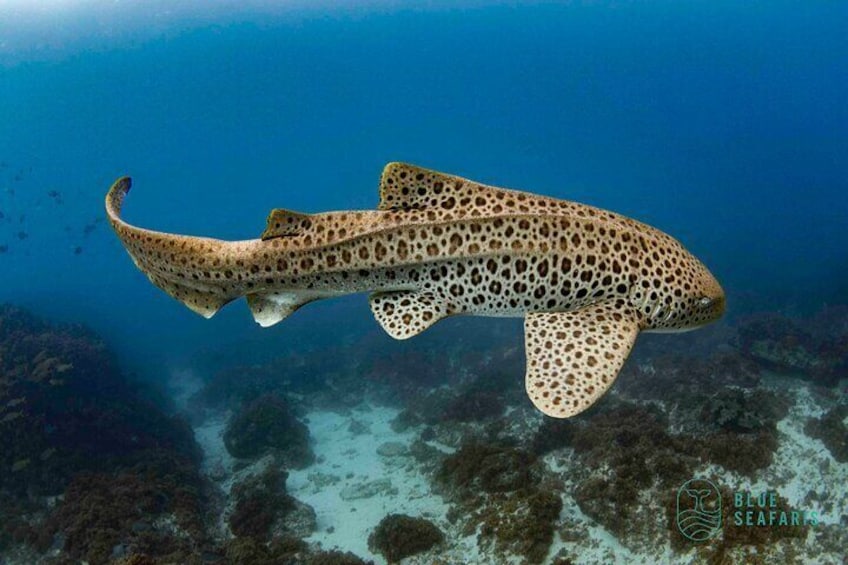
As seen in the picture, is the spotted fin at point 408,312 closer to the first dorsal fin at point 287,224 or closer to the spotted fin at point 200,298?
the first dorsal fin at point 287,224

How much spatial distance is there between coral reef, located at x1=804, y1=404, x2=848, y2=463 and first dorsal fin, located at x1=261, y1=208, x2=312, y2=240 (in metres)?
11.6

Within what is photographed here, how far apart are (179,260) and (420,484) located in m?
10.4

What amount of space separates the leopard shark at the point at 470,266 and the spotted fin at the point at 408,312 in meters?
0.01

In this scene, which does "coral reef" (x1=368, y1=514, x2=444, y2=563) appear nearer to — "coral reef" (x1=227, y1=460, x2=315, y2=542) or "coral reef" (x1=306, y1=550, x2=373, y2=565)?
"coral reef" (x1=306, y1=550, x2=373, y2=565)

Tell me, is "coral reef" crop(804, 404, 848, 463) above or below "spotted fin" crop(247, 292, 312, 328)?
below

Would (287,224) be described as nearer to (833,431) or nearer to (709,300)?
(709,300)

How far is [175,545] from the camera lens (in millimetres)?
11477

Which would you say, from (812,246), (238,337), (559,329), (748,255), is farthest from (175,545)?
(812,246)

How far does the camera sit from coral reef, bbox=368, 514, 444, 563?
1050 cm

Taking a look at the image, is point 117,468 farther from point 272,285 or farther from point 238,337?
point 238,337

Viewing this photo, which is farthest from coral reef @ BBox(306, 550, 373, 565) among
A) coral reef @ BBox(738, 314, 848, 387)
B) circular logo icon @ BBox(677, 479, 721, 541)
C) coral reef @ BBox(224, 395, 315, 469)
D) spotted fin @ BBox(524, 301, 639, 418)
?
coral reef @ BBox(738, 314, 848, 387)

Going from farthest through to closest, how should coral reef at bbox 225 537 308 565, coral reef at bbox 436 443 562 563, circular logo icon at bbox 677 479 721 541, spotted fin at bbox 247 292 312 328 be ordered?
coral reef at bbox 225 537 308 565 < coral reef at bbox 436 443 562 563 < circular logo icon at bbox 677 479 721 541 < spotted fin at bbox 247 292 312 328

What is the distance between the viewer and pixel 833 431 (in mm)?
11523

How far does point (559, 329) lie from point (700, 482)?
6.32 m
